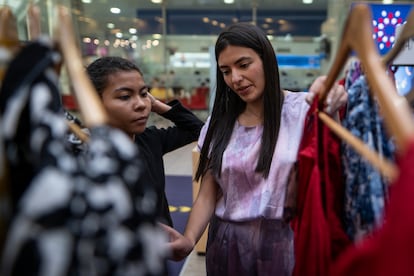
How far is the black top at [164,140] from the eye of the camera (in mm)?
1182

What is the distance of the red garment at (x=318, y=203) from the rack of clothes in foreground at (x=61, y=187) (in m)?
0.37

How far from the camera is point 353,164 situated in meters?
0.73

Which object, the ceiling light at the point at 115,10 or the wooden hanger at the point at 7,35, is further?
the ceiling light at the point at 115,10

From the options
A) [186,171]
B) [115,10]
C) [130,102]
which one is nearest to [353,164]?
[130,102]

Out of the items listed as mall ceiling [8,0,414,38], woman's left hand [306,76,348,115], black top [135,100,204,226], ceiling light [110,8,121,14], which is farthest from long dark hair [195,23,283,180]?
ceiling light [110,8,121,14]

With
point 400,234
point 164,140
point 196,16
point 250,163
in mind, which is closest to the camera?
point 400,234

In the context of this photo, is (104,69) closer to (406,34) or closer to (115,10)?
(406,34)

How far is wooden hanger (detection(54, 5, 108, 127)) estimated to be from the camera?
0.49 metres

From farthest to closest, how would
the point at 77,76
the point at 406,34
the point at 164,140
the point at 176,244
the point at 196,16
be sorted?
the point at 196,16
the point at 164,140
the point at 176,244
the point at 406,34
the point at 77,76

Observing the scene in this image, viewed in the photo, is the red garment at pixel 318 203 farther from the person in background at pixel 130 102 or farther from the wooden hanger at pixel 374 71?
the person in background at pixel 130 102

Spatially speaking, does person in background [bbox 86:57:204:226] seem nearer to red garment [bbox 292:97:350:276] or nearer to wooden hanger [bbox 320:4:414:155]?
red garment [bbox 292:97:350:276]

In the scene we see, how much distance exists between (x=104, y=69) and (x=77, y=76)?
551mm

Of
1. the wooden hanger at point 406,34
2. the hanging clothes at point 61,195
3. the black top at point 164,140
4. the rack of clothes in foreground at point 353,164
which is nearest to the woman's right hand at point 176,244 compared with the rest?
the black top at point 164,140

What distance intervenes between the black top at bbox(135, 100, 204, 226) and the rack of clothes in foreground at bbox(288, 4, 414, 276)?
49cm
